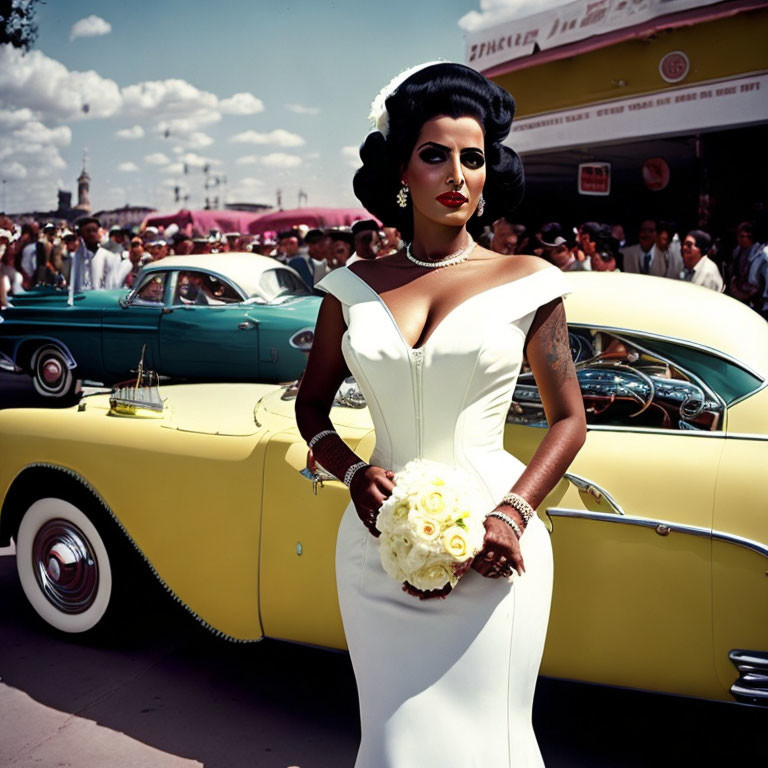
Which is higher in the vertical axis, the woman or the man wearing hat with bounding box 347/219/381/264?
the man wearing hat with bounding box 347/219/381/264

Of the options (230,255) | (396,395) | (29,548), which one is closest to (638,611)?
(396,395)

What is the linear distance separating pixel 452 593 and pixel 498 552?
0.15 metres

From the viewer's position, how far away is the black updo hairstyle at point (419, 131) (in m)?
2.04

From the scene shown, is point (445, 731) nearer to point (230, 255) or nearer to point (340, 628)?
point (340, 628)

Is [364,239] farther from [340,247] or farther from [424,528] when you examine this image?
[424,528]

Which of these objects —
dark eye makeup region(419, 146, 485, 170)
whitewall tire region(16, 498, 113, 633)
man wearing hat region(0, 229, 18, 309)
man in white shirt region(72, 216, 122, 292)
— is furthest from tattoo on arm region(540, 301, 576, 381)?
man wearing hat region(0, 229, 18, 309)

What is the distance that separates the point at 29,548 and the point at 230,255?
6025mm

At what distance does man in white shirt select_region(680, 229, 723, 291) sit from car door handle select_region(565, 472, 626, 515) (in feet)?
19.5

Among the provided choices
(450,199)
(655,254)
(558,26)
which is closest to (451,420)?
(450,199)

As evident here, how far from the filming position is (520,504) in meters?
1.88

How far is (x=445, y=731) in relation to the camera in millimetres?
1897

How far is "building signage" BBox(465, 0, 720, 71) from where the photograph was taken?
10594 millimetres

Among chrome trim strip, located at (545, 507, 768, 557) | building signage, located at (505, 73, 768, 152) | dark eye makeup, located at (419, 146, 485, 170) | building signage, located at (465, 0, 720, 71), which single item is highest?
building signage, located at (465, 0, 720, 71)

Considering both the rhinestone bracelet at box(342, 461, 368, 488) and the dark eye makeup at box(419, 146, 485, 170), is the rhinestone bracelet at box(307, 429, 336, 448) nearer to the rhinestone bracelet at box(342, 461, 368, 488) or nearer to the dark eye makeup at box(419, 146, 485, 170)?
the rhinestone bracelet at box(342, 461, 368, 488)
